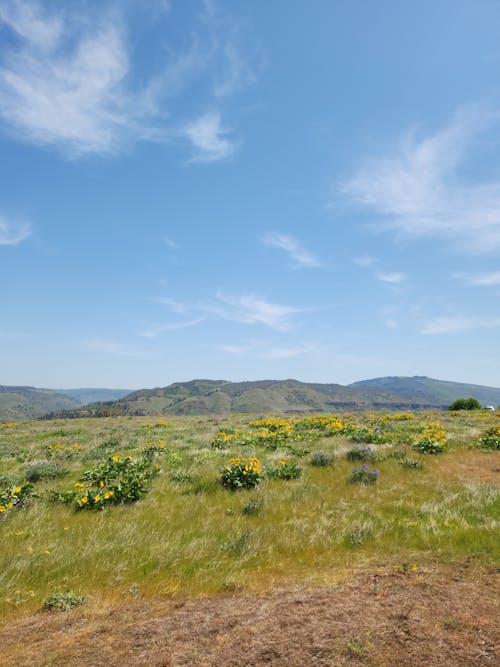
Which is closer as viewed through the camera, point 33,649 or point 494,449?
point 33,649

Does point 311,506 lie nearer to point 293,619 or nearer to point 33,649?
point 293,619

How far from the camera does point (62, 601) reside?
17.6 feet

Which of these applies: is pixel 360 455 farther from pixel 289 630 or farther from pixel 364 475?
pixel 289 630

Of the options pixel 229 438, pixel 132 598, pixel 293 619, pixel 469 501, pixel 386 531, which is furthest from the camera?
pixel 229 438

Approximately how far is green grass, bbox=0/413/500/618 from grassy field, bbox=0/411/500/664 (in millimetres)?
27

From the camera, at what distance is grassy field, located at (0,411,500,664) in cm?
596

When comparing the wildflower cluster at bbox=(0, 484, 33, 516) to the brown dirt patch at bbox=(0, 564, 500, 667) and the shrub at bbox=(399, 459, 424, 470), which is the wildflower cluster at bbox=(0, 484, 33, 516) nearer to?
the brown dirt patch at bbox=(0, 564, 500, 667)

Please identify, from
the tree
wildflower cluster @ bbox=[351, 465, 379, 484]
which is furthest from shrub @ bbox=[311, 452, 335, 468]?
the tree

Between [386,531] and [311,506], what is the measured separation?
2.03m

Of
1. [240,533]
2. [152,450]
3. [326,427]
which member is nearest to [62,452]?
[152,450]

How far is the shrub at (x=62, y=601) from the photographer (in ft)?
17.4

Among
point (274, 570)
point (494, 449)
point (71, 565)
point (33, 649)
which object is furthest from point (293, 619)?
point (494, 449)

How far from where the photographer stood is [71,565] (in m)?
6.34

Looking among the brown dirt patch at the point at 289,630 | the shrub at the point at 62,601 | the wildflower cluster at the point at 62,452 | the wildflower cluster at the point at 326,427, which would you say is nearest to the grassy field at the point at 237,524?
the shrub at the point at 62,601
